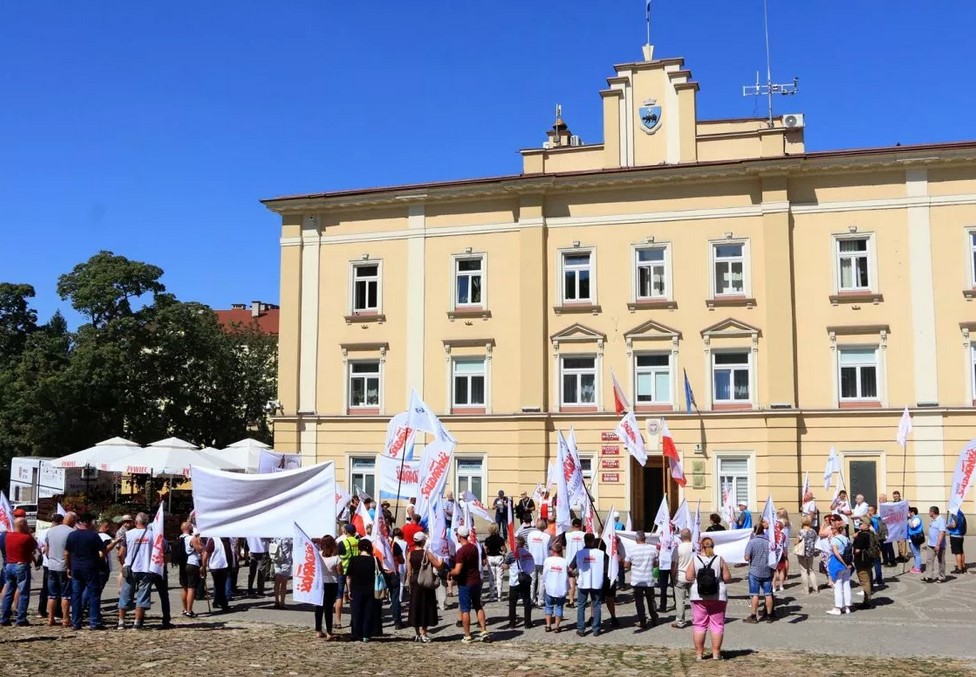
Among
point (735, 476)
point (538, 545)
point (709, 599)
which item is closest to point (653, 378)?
point (735, 476)

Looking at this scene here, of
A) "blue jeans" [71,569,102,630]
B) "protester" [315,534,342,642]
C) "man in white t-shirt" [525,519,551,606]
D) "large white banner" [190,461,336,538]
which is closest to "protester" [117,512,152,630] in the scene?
"blue jeans" [71,569,102,630]

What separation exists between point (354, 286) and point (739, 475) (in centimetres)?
1505

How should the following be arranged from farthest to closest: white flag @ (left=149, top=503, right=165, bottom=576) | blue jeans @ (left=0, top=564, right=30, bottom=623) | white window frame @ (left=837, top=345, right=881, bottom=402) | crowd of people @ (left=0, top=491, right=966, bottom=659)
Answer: white window frame @ (left=837, top=345, right=881, bottom=402), blue jeans @ (left=0, top=564, right=30, bottom=623), white flag @ (left=149, top=503, right=165, bottom=576), crowd of people @ (left=0, top=491, right=966, bottom=659)

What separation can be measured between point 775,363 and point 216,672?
74.5 ft

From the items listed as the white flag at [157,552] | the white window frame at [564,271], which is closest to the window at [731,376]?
the white window frame at [564,271]

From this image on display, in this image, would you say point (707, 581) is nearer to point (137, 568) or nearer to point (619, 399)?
point (137, 568)

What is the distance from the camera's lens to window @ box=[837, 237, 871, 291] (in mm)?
31062

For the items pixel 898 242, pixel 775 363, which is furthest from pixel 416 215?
pixel 898 242

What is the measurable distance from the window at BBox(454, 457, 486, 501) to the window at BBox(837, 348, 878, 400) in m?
12.1

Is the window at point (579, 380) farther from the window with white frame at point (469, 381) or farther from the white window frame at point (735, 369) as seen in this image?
the white window frame at point (735, 369)

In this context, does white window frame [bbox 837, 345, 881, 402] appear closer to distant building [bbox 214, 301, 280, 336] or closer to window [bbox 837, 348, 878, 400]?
window [bbox 837, 348, 878, 400]

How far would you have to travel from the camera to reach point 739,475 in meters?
31.2

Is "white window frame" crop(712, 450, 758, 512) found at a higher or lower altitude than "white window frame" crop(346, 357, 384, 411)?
lower

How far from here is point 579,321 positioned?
109 feet
